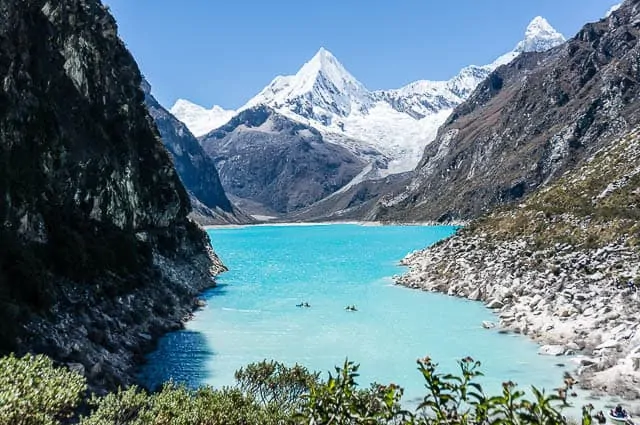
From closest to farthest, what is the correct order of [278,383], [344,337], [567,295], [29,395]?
1. [29,395]
2. [278,383]
3. [567,295]
4. [344,337]

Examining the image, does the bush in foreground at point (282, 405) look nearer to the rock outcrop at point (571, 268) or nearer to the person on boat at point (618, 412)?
the person on boat at point (618, 412)

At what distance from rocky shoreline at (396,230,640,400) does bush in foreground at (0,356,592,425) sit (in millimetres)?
15368

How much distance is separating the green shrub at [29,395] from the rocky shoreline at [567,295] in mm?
21854

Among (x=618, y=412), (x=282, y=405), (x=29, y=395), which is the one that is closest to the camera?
(x=29, y=395)

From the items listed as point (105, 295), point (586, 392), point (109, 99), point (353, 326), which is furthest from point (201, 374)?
point (109, 99)

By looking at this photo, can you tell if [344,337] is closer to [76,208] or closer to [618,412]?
[76,208]

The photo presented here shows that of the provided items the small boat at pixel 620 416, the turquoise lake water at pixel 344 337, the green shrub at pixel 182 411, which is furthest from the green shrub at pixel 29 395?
the turquoise lake water at pixel 344 337

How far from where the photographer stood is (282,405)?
55.2 ft

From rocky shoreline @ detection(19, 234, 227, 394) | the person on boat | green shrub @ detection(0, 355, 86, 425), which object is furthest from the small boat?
rocky shoreline @ detection(19, 234, 227, 394)

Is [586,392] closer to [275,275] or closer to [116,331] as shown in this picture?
[116,331]

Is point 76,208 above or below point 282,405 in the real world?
above

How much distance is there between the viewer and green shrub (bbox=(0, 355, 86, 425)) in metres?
9.70

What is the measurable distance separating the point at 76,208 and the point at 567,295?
116ft

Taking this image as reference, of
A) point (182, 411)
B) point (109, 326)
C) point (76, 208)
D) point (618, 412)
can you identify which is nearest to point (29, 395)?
point (182, 411)
